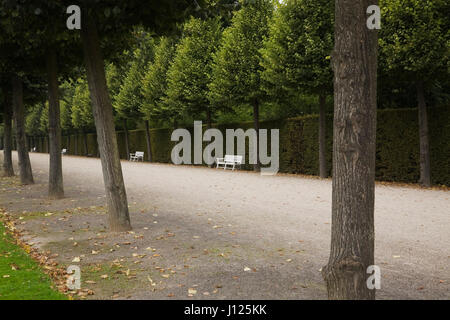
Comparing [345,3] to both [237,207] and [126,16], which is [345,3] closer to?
[126,16]

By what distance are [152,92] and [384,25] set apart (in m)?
18.5

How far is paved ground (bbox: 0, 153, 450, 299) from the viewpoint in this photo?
15.0 ft

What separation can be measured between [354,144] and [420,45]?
1133 cm

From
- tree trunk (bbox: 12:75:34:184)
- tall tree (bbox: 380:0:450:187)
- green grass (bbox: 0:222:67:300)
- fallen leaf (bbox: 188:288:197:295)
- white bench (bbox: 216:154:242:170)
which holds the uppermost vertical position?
tall tree (bbox: 380:0:450:187)

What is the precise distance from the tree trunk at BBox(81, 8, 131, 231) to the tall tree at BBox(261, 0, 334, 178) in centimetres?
979

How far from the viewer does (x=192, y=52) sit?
2369 cm

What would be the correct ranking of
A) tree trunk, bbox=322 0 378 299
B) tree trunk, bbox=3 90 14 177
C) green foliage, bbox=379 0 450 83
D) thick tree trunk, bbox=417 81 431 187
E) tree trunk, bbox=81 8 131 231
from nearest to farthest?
tree trunk, bbox=322 0 378 299, tree trunk, bbox=81 8 131 231, green foliage, bbox=379 0 450 83, thick tree trunk, bbox=417 81 431 187, tree trunk, bbox=3 90 14 177

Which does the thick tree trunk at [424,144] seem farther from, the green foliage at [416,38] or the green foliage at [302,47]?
the green foliage at [302,47]

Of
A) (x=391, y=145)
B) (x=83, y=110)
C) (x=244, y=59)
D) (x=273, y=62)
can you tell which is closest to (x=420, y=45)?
(x=391, y=145)

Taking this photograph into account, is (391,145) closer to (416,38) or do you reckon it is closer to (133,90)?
(416,38)

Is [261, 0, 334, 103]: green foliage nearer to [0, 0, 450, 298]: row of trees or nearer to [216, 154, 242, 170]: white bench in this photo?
[0, 0, 450, 298]: row of trees

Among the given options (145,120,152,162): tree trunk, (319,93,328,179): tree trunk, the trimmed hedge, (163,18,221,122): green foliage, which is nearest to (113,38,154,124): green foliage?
(145,120,152,162): tree trunk

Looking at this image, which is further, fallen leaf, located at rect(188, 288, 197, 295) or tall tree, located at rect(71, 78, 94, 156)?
tall tree, located at rect(71, 78, 94, 156)
